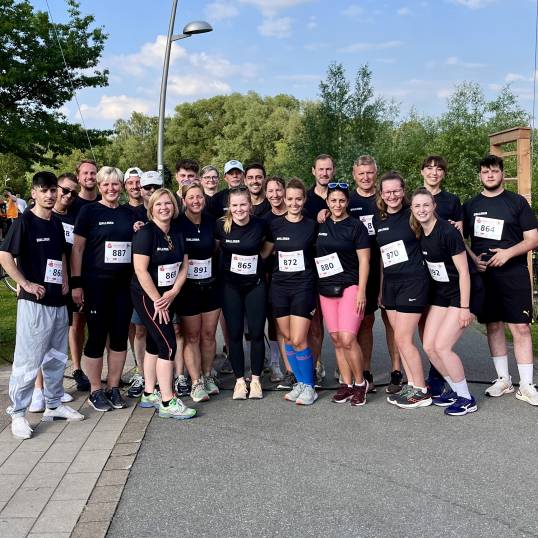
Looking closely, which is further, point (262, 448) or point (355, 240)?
point (355, 240)

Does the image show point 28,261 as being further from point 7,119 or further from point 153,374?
point 7,119

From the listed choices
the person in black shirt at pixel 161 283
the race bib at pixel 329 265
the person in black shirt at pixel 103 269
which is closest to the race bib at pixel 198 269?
the person in black shirt at pixel 161 283

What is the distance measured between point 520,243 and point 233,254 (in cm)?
247

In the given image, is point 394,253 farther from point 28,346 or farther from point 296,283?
point 28,346

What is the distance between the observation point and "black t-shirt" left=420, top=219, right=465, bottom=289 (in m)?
5.16

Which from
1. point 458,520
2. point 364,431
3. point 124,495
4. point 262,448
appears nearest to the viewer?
point 458,520

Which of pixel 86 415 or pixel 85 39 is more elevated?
pixel 85 39

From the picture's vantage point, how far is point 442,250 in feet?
17.1

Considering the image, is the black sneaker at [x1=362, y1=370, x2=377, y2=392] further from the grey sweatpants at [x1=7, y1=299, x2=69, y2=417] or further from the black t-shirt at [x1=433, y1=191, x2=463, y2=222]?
the grey sweatpants at [x1=7, y1=299, x2=69, y2=417]

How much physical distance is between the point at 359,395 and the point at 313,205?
1.85 metres

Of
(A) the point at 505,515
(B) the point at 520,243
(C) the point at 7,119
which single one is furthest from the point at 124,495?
(C) the point at 7,119

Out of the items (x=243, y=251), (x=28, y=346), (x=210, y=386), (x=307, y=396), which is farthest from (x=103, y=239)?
(x=307, y=396)

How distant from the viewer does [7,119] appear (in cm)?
2253

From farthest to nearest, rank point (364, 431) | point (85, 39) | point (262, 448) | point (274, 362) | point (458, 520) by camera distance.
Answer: point (85, 39), point (274, 362), point (364, 431), point (262, 448), point (458, 520)
